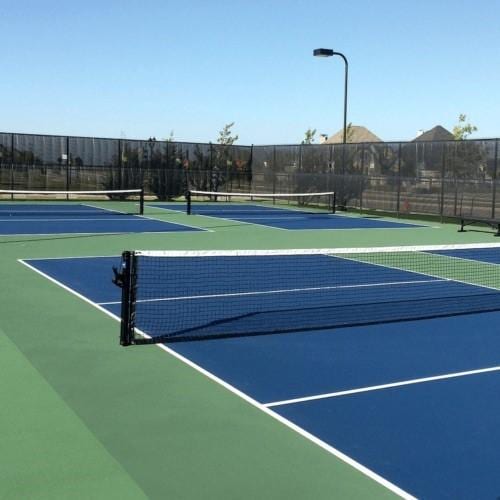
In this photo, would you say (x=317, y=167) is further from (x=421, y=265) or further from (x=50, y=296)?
(x=50, y=296)

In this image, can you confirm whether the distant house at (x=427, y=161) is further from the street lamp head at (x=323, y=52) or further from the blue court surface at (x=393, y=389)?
the blue court surface at (x=393, y=389)

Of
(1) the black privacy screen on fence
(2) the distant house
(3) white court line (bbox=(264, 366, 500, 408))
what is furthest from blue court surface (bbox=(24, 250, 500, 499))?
(2) the distant house

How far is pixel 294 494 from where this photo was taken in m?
4.34

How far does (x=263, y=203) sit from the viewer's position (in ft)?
120

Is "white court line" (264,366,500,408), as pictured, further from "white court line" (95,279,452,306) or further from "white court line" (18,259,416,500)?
"white court line" (95,279,452,306)

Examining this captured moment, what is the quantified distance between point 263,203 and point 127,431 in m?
31.7

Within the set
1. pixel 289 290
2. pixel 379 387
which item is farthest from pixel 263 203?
pixel 379 387

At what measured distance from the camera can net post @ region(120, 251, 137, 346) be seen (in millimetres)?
7559

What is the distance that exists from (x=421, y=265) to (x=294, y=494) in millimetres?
10700

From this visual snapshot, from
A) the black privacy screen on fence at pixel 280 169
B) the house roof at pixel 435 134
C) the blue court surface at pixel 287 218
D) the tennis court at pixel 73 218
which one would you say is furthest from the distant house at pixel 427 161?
the house roof at pixel 435 134

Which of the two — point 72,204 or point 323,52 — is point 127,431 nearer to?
point 323,52

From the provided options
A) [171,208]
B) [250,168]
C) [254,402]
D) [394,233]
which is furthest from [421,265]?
[250,168]

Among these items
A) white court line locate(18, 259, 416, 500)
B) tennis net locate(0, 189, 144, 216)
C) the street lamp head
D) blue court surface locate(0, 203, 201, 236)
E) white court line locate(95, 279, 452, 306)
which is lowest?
white court line locate(18, 259, 416, 500)

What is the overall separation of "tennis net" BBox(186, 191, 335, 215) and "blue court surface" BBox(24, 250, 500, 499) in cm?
2017
